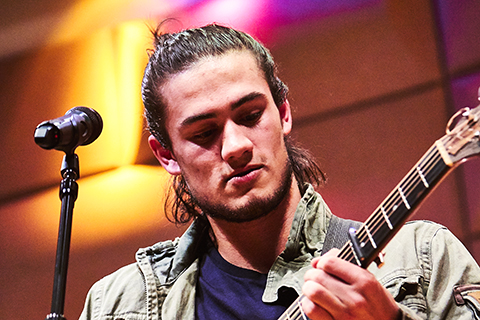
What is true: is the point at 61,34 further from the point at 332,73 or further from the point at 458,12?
the point at 458,12

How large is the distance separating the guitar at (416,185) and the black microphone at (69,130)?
606 mm

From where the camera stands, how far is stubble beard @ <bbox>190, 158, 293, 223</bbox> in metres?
1.40

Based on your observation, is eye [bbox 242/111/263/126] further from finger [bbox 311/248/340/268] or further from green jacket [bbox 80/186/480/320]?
finger [bbox 311/248/340/268]

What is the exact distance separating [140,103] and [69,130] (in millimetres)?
1065

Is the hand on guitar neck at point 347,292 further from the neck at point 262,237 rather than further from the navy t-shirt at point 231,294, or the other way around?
the neck at point 262,237

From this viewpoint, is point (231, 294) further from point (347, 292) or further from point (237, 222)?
point (347, 292)

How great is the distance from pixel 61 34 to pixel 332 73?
43.2 inches

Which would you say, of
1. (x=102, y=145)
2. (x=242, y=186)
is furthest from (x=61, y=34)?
(x=242, y=186)

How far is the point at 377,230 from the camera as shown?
999 mm

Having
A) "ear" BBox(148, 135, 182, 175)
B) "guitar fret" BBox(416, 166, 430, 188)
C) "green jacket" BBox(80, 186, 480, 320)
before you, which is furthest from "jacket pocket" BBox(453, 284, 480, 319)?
"ear" BBox(148, 135, 182, 175)

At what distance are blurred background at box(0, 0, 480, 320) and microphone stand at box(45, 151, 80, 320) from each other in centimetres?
102

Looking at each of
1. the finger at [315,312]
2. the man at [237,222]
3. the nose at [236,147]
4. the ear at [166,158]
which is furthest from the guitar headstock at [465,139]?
the ear at [166,158]

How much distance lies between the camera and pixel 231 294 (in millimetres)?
1454

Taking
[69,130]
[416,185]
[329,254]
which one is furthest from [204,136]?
[416,185]
